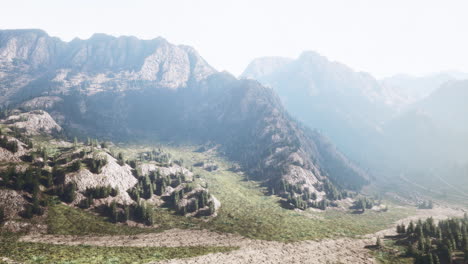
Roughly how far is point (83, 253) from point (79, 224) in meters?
25.0

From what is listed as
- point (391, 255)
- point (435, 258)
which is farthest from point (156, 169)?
point (435, 258)

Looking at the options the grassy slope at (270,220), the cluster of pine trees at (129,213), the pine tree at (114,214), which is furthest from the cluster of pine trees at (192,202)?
the pine tree at (114,214)

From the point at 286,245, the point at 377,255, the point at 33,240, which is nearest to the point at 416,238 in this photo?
the point at 377,255

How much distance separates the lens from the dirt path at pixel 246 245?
252 feet

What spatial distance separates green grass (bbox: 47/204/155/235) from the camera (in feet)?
269

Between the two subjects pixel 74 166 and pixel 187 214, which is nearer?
pixel 74 166

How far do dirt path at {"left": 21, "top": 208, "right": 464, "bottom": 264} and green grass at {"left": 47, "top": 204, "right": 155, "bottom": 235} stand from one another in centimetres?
436

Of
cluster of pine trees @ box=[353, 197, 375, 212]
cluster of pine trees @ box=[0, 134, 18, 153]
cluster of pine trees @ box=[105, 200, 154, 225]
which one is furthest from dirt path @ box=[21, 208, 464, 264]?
cluster of pine trees @ box=[353, 197, 375, 212]

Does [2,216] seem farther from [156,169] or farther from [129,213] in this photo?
[156,169]

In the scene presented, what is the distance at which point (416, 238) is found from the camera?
329 ft

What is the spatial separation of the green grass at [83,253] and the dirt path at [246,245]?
4.17 meters

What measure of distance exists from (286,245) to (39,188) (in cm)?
10590

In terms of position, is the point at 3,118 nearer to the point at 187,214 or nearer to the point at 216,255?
the point at 187,214

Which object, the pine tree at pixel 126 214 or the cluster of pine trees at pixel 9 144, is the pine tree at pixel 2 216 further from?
the cluster of pine trees at pixel 9 144
